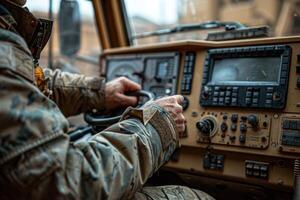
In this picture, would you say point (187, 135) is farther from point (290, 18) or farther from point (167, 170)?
point (290, 18)

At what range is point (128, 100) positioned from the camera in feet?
4.79

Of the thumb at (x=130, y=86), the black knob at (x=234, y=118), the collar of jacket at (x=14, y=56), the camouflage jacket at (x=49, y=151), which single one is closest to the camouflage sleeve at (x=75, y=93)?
the thumb at (x=130, y=86)

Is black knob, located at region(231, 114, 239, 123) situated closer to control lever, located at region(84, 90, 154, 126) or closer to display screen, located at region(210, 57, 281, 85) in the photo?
display screen, located at region(210, 57, 281, 85)

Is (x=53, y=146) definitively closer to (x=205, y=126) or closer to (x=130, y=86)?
(x=205, y=126)

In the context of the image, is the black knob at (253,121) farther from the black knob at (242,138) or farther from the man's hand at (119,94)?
the man's hand at (119,94)

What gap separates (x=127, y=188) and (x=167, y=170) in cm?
73

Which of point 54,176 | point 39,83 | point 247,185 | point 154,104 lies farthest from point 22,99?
point 247,185

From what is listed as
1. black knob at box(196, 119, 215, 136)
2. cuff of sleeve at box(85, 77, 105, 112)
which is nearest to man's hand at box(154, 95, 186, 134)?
black knob at box(196, 119, 215, 136)

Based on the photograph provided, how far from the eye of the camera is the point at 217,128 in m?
1.29

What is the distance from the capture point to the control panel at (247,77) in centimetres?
121

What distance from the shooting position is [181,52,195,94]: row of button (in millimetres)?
1438

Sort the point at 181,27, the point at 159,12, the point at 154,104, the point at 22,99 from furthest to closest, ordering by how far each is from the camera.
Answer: the point at 159,12, the point at 181,27, the point at 154,104, the point at 22,99

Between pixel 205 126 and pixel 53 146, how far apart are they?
72cm

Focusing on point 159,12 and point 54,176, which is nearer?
point 54,176
